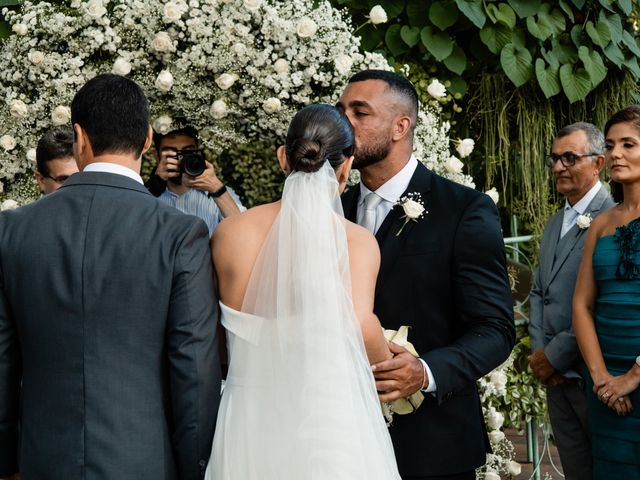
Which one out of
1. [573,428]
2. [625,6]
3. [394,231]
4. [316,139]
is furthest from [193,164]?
[625,6]

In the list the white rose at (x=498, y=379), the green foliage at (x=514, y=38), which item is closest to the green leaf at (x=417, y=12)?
the green foliage at (x=514, y=38)

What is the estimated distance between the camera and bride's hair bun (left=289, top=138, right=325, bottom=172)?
2.71 meters

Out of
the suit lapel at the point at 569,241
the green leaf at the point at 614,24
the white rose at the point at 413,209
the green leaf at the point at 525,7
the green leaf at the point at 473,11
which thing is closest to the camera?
the white rose at the point at 413,209

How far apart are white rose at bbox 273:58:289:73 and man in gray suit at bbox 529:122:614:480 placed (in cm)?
162

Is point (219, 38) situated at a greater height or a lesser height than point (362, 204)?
greater

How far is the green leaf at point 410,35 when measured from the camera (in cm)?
532

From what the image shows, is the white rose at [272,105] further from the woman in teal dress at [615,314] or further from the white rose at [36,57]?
the woman in teal dress at [615,314]

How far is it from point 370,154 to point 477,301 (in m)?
0.70

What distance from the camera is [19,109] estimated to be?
4379 millimetres

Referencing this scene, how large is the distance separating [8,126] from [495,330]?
276 centimetres

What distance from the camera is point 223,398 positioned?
2.72 metres

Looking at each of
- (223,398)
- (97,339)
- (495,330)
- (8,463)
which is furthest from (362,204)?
(8,463)

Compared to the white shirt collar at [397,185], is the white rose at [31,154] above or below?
above

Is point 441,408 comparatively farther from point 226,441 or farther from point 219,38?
point 219,38
